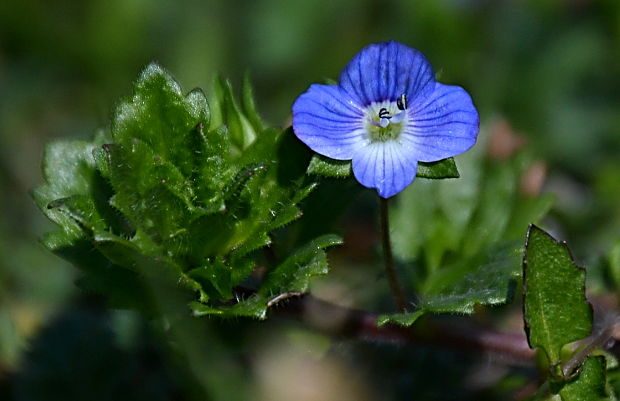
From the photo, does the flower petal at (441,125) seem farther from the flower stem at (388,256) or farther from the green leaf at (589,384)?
the green leaf at (589,384)

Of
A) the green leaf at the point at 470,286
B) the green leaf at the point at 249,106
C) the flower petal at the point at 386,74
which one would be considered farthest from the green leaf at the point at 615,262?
the green leaf at the point at 249,106

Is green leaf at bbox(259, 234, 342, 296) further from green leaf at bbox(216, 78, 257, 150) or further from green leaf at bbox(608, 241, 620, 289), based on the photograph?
green leaf at bbox(608, 241, 620, 289)

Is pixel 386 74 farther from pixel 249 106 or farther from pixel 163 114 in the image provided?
pixel 163 114

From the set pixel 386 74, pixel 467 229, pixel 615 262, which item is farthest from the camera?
pixel 467 229

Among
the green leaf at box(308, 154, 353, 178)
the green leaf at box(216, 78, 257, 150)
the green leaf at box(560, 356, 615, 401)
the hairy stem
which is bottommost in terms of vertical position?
the green leaf at box(560, 356, 615, 401)

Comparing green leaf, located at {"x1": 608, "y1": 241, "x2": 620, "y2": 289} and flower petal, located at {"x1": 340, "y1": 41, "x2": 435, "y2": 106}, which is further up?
flower petal, located at {"x1": 340, "y1": 41, "x2": 435, "y2": 106}

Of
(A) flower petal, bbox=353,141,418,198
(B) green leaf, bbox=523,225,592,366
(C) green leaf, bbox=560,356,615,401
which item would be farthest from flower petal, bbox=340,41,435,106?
(C) green leaf, bbox=560,356,615,401

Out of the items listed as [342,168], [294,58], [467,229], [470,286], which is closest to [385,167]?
[342,168]

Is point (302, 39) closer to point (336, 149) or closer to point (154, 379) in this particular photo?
point (154, 379)
